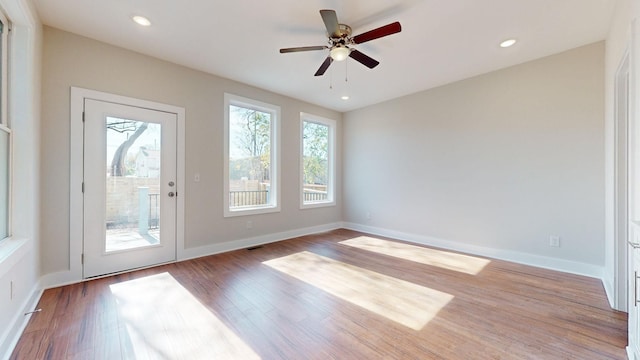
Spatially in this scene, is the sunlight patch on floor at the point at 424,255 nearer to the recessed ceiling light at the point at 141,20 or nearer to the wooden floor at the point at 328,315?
the wooden floor at the point at 328,315

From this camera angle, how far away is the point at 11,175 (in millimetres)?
2164

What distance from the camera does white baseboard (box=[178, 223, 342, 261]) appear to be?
3732 mm

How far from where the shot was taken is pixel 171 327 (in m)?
2.03

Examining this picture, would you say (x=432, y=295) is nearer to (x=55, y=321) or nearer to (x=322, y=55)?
(x=322, y=55)

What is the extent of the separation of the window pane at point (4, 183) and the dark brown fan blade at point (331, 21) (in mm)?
2711

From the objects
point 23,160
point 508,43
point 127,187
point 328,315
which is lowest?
point 328,315

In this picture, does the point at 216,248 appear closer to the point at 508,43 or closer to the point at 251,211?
the point at 251,211

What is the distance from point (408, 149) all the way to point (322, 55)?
244 cm

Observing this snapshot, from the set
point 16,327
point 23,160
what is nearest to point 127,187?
point 23,160

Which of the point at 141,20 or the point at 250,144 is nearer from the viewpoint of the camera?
the point at 141,20

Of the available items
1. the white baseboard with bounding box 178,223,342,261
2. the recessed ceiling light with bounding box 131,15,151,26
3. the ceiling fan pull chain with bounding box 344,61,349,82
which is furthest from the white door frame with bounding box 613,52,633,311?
the recessed ceiling light with bounding box 131,15,151,26

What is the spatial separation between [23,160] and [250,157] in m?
2.70

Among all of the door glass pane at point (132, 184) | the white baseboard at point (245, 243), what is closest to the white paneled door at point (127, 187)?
the door glass pane at point (132, 184)

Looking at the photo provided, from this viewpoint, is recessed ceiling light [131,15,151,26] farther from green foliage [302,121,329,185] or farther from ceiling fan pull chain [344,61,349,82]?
green foliage [302,121,329,185]
